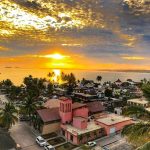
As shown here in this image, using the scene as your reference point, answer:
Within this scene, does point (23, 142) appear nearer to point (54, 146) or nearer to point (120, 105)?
point (54, 146)

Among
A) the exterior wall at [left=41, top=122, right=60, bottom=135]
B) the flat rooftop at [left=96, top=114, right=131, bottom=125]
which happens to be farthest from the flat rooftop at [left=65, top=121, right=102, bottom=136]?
the exterior wall at [left=41, top=122, right=60, bottom=135]

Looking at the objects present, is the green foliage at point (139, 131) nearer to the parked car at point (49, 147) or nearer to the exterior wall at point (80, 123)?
the parked car at point (49, 147)

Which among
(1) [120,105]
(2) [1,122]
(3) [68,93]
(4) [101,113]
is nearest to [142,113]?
(2) [1,122]

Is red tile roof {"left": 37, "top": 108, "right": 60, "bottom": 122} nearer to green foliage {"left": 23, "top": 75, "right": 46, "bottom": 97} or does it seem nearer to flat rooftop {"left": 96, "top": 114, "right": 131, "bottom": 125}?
flat rooftop {"left": 96, "top": 114, "right": 131, "bottom": 125}

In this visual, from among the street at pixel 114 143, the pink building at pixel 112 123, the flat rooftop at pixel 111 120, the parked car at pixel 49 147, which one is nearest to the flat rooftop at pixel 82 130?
the pink building at pixel 112 123

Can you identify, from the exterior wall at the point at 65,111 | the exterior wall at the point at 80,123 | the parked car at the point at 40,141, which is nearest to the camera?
the parked car at the point at 40,141
